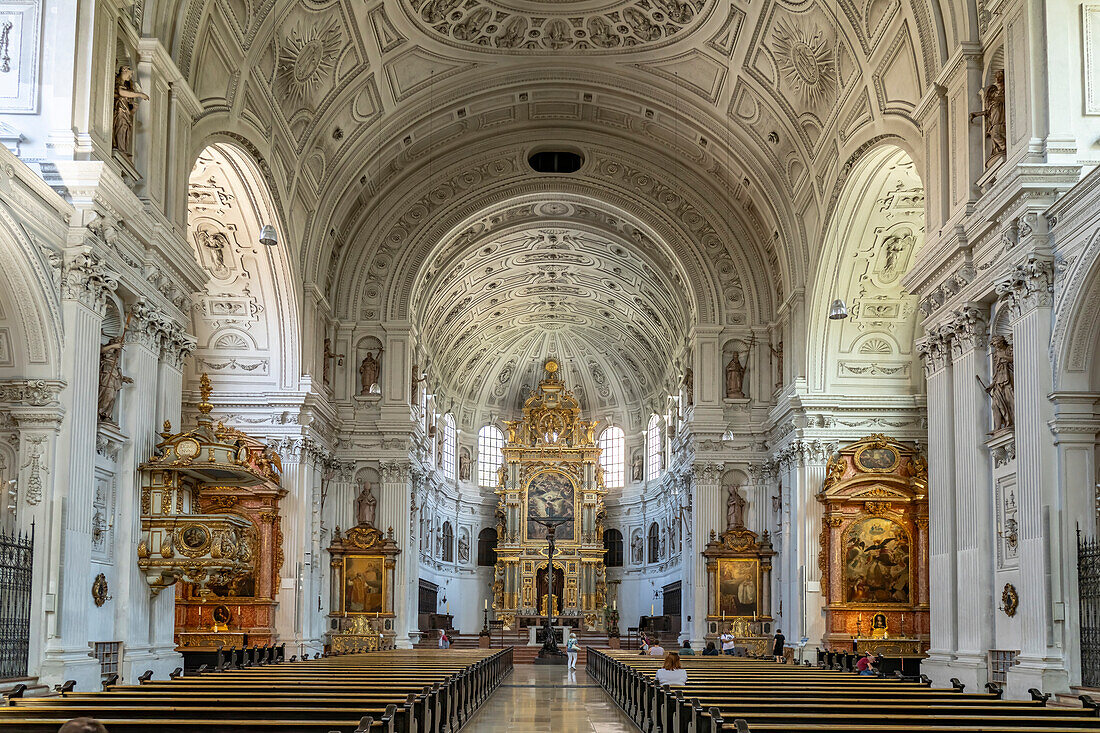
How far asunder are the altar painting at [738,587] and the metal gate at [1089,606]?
18.9 metres

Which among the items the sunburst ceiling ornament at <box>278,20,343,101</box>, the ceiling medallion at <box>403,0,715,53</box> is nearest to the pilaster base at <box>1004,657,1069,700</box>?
the ceiling medallion at <box>403,0,715,53</box>

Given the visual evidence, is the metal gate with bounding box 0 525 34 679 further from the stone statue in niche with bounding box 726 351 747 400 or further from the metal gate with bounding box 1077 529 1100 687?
the stone statue in niche with bounding box 726 351 747 400

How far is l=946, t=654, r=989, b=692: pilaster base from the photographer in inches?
693

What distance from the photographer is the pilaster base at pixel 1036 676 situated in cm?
1499

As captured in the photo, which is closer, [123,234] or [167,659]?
[123,234]

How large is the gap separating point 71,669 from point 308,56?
15.3 m

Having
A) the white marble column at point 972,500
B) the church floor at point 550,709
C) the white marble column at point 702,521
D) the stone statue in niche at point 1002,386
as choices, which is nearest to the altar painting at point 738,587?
the white marble column at point 702,521

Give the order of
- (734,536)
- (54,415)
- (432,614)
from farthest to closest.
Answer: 1. (432,614)
2. (734,536)
3. (54,415)

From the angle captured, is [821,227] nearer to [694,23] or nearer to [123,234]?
[694,23]

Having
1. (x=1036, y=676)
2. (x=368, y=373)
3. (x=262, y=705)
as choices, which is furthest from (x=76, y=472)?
(x=368, y=373)

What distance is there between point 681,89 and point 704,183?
4.54 metres

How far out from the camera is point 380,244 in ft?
116

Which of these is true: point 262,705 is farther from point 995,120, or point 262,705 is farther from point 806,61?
point 806,61

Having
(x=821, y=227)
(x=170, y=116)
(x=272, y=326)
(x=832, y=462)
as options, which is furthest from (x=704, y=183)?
(x=170, y=116)
